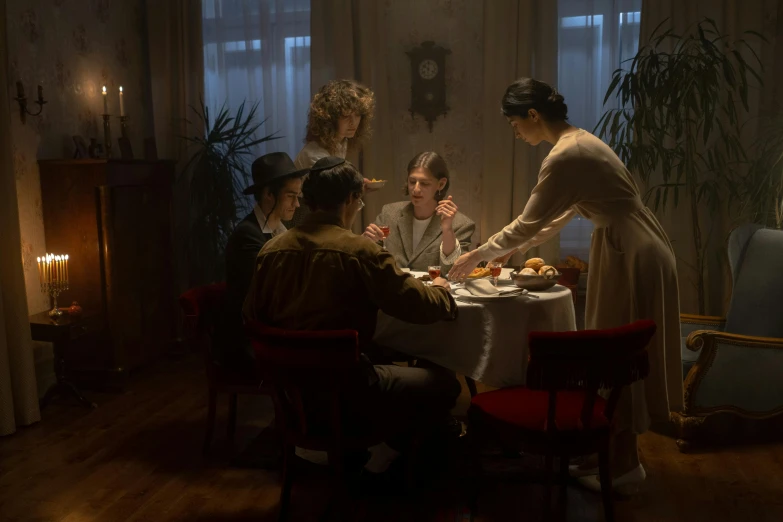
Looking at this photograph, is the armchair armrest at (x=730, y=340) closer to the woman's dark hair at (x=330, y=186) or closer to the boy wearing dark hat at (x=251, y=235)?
the woman's dark hair at (x=330, y=186)

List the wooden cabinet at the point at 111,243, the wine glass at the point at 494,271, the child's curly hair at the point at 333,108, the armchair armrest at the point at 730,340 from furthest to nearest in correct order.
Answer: the wooden cabinet at the point at 111,243 < the child's curly hair at the point at 333,108 < the armchair armrest at the point at 730,340 < the wine glass at the point at 494,271

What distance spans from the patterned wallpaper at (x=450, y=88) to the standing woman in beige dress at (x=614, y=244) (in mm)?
2063

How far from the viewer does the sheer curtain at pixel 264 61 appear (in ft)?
16.9

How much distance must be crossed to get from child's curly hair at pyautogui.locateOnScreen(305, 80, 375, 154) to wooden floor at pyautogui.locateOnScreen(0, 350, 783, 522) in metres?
1.50

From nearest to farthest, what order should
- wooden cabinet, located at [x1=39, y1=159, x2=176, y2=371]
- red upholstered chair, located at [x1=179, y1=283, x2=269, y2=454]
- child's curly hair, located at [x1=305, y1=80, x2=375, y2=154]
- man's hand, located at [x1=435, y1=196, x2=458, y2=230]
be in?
red upholstered chair, located at [x1=179, y1=283, x2=269, y2=454] < man's hand, located at [x1=435, y1=196, x2=458, y2=230] < child's curly hair, located at [x1=305, y1=80, x2=375, y2=154] < wooden cabinet, located at [x1=39, y1=159, x2=176, y2=371]

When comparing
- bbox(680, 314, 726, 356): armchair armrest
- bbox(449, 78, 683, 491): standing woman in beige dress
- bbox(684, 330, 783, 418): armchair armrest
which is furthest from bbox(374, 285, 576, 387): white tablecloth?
bbox(680, 314, 726, 356): armchair armrest

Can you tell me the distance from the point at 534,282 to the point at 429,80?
97.0 inches

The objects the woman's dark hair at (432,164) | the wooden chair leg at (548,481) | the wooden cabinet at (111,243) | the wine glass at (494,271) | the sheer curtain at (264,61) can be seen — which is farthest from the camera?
the sheer curtain at (264,61)

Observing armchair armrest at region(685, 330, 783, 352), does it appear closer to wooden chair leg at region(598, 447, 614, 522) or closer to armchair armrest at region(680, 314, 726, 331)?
armchair armrest at region(680, 314, 726, 331)

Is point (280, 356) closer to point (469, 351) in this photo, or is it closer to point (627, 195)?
point (469, 351)

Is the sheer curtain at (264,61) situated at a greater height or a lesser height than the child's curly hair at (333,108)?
greater

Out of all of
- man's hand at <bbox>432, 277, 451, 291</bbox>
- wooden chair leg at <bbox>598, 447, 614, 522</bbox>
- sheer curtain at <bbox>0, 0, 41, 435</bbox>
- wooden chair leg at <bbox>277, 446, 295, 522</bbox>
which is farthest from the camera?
sheer curtain at <bbox>0, 0, 41, 435</bbox>

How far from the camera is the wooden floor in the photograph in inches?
113

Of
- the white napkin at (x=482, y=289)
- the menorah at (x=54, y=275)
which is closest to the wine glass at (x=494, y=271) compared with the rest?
the white napkin at (x=482, y=289)
